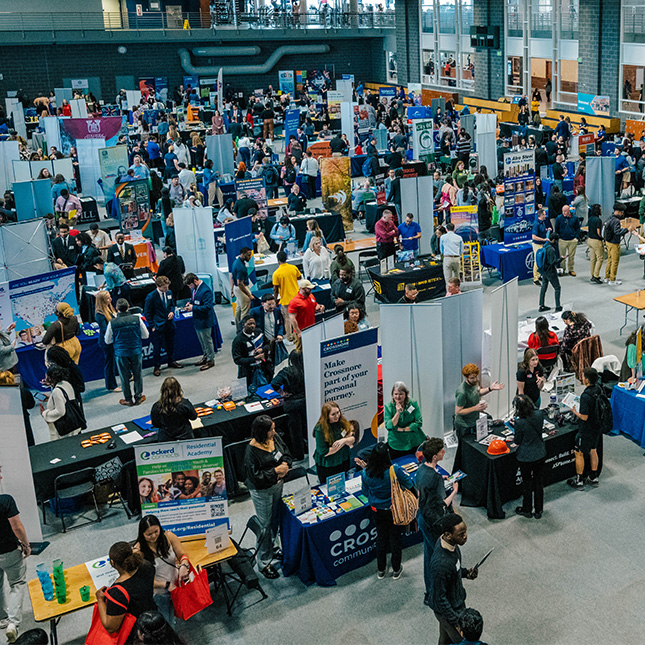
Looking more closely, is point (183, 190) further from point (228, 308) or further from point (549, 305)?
point (549, 305)

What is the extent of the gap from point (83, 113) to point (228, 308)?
1564 centimetres

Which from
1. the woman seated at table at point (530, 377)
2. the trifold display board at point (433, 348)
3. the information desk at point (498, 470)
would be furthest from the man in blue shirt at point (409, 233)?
the information desk at point (498, 470)

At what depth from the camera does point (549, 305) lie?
12625 mm

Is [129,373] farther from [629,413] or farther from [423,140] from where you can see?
[423,140]

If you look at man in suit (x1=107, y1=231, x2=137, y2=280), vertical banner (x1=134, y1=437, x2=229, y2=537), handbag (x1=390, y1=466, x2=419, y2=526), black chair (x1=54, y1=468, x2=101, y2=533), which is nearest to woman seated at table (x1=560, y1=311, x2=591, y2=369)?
handbag (x1=390, y1=466, x2=419, y2=526)

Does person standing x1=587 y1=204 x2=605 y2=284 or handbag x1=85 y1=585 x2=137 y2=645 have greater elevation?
person standing x1=587 y1=204 x2=605 y2=284

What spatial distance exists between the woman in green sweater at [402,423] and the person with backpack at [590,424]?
146 cm

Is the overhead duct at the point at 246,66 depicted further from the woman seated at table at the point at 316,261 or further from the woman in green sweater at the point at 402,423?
the woman in green sweater at the point at 402,423

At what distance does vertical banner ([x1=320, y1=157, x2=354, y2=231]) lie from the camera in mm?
16156

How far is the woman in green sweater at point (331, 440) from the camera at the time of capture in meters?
7.09

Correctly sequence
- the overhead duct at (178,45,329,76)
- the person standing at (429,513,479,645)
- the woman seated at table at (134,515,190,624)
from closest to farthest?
the person standing at (429,513,479,645) < the woman seated at table at (134,515,190,624) < the overhead duct at (178,45,329,76)

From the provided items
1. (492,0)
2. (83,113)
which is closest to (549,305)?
(83,113)

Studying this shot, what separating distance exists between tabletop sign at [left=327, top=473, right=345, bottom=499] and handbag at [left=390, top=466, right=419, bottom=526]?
2.22 feet

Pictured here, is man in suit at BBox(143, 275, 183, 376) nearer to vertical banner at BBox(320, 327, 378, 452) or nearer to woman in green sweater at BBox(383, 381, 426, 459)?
vertical banner at BBox(320, 327, 378, 452)
